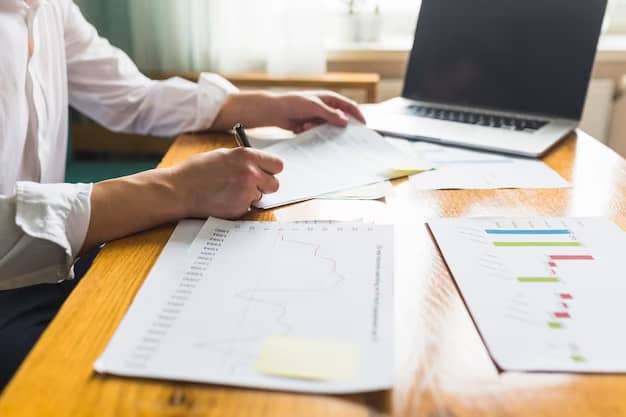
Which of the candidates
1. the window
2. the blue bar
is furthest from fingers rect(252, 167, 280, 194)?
A: the window

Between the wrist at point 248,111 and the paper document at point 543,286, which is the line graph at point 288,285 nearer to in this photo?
the paper document at point 543,286

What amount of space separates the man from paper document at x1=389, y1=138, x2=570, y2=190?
0.18m

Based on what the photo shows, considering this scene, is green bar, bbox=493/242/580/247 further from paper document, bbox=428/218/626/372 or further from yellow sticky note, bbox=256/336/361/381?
yellow sticky note, bbox=256/336/361/381

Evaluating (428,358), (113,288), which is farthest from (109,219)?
(428,358)

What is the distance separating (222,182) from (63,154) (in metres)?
0.57

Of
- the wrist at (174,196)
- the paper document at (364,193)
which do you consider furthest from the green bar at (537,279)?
the wrist at (174,196)

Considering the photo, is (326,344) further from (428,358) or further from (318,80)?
(318,80)

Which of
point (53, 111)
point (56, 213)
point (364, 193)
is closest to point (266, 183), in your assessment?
point (364, 193)

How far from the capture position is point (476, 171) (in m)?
0.91

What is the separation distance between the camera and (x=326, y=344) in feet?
1.62

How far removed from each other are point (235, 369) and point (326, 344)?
73 millimetres

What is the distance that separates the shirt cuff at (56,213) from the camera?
63 cm

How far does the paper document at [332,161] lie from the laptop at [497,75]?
0.09 m

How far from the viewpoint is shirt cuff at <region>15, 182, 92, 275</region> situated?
0.63 meters
